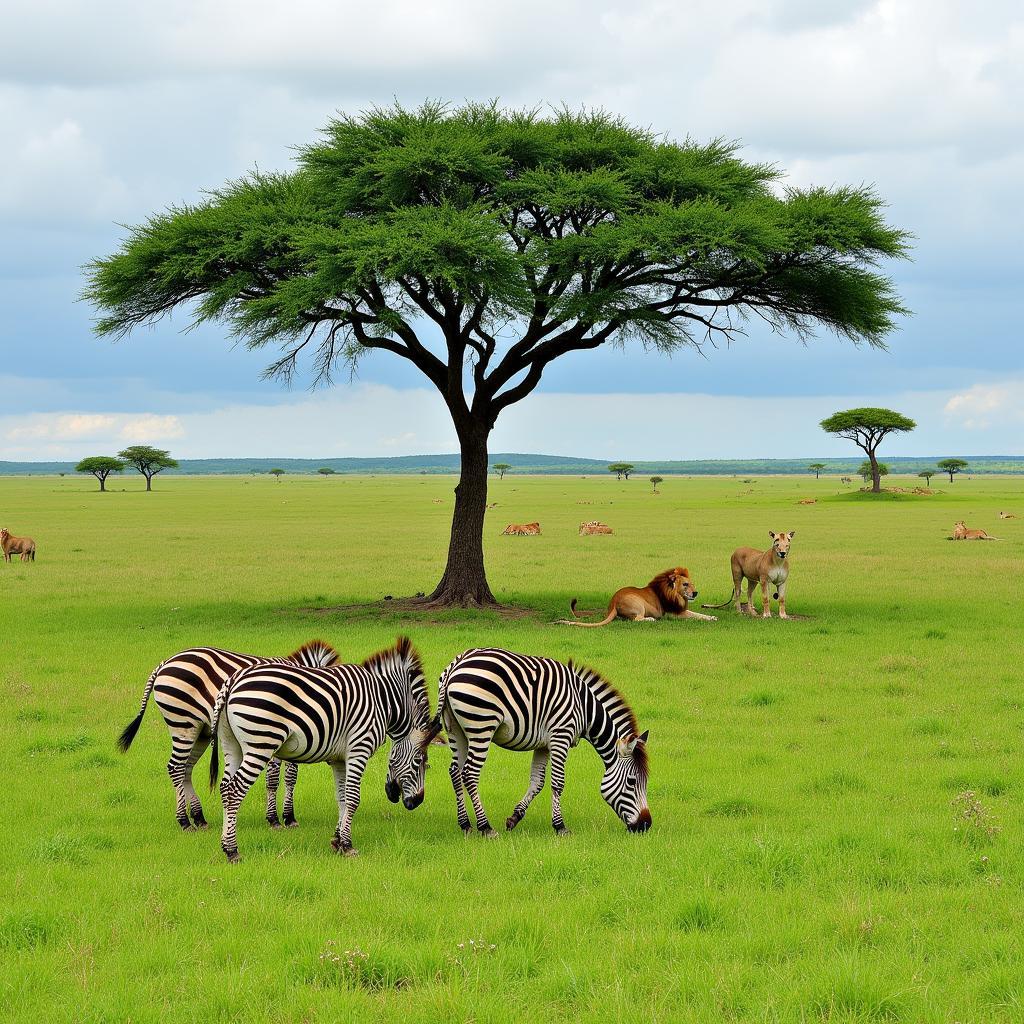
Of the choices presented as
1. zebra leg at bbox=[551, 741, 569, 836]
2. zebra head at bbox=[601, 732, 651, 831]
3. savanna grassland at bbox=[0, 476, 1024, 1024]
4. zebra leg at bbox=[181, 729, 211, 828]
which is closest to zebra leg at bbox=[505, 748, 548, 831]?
savanna grassland at bbox=[0, 476, 1024, 1024]

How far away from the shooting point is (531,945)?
6.55 m

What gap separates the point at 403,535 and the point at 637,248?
3410 cm

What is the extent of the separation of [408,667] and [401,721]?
496mm

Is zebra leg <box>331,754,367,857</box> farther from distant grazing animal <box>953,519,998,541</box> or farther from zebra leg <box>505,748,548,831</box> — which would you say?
distant grazing animal <box>953,519,998,541</box>

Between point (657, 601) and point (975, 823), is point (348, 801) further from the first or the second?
point (657, 601)

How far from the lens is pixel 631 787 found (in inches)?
358

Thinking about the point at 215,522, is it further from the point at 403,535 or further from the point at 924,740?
the point at 924,740

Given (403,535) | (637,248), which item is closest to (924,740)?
(637,248)

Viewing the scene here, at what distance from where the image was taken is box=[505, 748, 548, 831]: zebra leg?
30.3 ft

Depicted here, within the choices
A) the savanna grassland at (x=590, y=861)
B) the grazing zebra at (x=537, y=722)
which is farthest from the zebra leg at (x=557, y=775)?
the savanna grassland at (x=590, y=861)

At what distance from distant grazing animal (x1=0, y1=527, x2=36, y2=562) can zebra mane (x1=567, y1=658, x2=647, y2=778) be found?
3460 centimetres

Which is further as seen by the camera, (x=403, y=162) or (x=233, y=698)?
(x=403, y=162)

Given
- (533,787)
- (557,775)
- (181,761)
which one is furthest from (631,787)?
(181,761)

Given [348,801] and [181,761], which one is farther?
[181,761]
